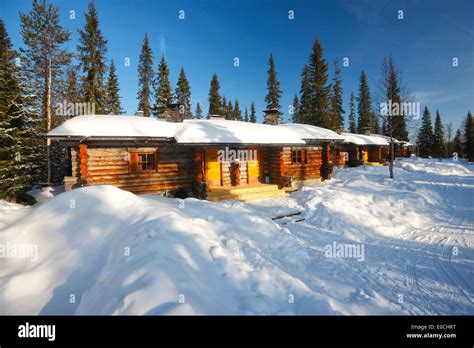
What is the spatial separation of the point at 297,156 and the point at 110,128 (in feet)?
38.9

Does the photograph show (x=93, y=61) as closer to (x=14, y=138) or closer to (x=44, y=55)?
(x=44, y=55)

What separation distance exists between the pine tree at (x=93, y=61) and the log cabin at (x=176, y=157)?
510 inches

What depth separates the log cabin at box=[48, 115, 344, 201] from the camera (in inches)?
409

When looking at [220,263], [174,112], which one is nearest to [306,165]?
[174,112]

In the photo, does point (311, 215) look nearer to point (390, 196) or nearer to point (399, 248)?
point (399, 248)

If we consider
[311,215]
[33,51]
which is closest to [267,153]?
[311,215]

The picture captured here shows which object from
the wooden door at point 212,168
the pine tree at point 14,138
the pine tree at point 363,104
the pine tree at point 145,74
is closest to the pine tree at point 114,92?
the pine tree at point 145,74

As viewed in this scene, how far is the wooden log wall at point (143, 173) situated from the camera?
10523 millimetres

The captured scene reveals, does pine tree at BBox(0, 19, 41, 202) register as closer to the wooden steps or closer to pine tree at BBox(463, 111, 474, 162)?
the wooden steps

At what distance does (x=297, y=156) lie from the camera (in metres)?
16.0

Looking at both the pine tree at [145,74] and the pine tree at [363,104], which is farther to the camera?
the pine tree at [363,104]

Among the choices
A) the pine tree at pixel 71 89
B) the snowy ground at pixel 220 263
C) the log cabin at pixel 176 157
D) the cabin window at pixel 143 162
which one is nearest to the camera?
the snowy ground at pixel 220 263

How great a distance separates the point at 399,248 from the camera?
7.11m

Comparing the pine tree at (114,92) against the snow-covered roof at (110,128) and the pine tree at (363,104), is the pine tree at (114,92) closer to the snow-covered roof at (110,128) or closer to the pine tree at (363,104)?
the snow-covered roof at (110,128)
